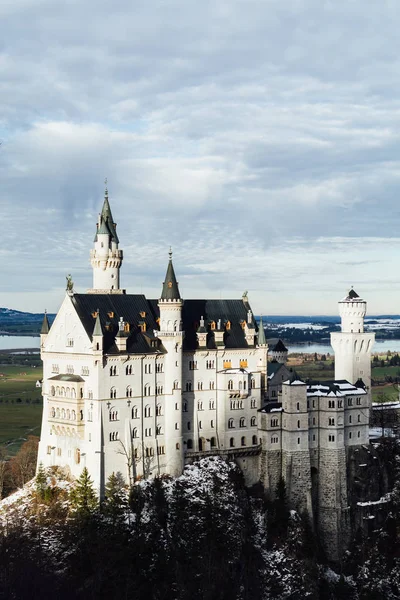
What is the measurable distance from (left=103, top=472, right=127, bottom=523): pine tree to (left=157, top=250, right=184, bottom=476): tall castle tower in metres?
6.78

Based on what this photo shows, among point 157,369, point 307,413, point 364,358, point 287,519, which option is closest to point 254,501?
point 287,519

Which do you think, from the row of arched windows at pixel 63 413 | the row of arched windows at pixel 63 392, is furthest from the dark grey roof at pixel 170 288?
the row of arched windows at pixel 63 413

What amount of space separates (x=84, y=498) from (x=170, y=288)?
23.2 meters

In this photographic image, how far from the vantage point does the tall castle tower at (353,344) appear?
118000 mm

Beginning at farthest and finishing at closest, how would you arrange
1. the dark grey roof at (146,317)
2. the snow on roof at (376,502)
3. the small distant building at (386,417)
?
the small distant building at (386,417), the snow on roof at (376,502), the dark grey roof at (146,317)

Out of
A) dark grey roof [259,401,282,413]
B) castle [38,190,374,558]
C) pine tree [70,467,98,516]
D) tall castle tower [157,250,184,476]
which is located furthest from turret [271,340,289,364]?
pine tree [70,467,98,516]

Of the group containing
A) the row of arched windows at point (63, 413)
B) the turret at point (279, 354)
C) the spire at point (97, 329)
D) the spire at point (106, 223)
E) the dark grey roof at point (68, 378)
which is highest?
the spire at point (106, 223)

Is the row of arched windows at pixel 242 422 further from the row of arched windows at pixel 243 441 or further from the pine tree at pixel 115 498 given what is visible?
the pine tree at pixel 115 498

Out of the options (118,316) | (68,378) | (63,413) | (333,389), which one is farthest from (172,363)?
(333,389)

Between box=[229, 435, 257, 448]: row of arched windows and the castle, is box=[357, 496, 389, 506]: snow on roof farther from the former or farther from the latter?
box=[229, 435, 257, 448]: row of arched windows

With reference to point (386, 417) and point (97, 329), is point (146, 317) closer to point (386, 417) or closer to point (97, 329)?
point (97, 329)

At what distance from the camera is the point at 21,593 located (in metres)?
77.6

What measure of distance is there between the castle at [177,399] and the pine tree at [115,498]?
3.03ft

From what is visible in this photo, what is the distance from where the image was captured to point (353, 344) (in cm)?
11762
